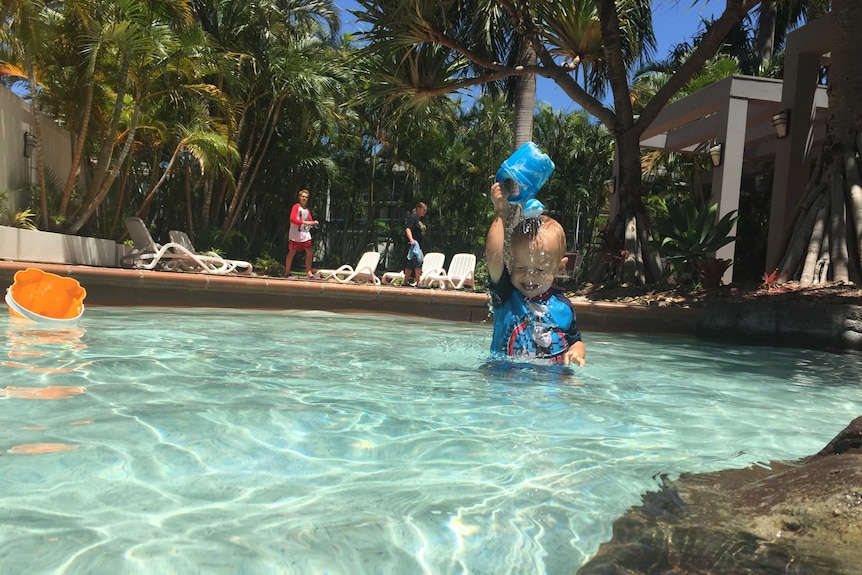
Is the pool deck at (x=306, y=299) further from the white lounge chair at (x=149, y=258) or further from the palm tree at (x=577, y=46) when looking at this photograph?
the white lounge chair at (x=149, y=258)

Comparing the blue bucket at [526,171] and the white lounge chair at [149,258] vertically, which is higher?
the blue bucket at [526,171]

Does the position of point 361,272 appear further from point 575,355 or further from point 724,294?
point 575,355

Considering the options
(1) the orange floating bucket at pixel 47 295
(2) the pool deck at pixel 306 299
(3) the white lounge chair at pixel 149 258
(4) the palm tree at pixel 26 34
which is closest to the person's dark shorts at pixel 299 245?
(3) the white lounge chair at pixel 149 258

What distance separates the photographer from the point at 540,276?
359cm

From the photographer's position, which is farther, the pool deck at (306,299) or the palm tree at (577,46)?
the palm tree at (577,46)

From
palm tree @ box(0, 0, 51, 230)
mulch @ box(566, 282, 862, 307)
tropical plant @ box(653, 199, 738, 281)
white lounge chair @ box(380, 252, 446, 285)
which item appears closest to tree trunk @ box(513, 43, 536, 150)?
white lounge chair @ box(380, 252, 446, 285)

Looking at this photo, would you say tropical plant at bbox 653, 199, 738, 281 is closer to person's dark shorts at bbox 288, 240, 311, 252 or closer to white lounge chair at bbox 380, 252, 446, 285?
white lounge chair at bbox 380, 252, 446, 285

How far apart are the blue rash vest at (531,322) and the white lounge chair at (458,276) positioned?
9.64 metres

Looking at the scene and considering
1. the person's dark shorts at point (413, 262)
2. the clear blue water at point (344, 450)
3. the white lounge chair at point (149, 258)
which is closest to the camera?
the clear blue water at point (344, 450)

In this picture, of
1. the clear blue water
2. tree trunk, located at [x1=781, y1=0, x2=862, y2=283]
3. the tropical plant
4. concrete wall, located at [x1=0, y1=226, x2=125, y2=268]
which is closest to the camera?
the clear blue water

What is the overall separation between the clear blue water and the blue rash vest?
0.12 m

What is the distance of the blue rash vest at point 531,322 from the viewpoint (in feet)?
12.1

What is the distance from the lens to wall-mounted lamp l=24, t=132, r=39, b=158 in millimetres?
12852

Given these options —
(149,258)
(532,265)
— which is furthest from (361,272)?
(532,265)
